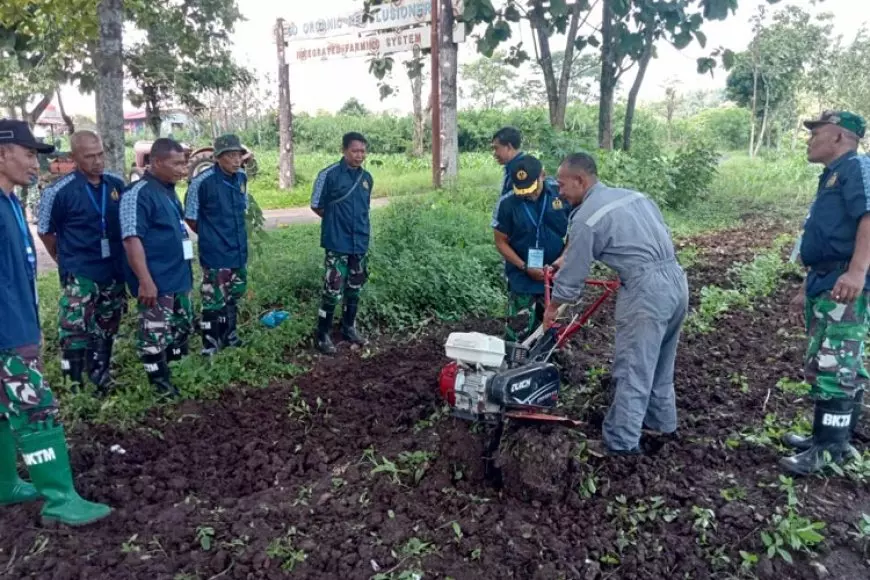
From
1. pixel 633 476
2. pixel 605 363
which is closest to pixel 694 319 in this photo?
pixel 605 363

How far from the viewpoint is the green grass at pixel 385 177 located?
14375mm

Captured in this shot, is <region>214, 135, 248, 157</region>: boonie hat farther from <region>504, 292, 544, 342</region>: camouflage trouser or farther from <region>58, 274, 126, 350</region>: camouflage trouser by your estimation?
<region>504, 292, 544, 342</region>: camouflage trouser

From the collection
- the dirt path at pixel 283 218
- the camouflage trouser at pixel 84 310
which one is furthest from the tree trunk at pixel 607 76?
the camouflage trouser at pixel 84 310

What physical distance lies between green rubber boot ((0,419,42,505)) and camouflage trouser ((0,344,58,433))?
295mm

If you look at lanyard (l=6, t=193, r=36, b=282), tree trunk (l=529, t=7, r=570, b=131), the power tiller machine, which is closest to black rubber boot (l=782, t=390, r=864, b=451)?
the power tiller machine

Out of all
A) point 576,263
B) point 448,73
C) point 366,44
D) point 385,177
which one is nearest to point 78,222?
point 576,263

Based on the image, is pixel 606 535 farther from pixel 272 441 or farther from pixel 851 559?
pixel 272 441

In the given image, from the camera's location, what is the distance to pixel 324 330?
5996mm

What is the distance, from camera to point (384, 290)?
6.74 meters

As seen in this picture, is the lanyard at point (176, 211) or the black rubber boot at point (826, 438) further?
the lanyard at point (176, 211)

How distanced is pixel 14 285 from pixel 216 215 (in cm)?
223

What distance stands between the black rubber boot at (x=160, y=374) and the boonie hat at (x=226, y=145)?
5.32 ft

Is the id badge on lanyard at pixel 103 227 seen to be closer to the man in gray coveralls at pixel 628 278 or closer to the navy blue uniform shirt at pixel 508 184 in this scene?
the navy blue uniform shirt at pixel 508 184

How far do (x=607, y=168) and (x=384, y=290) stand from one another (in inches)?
200
